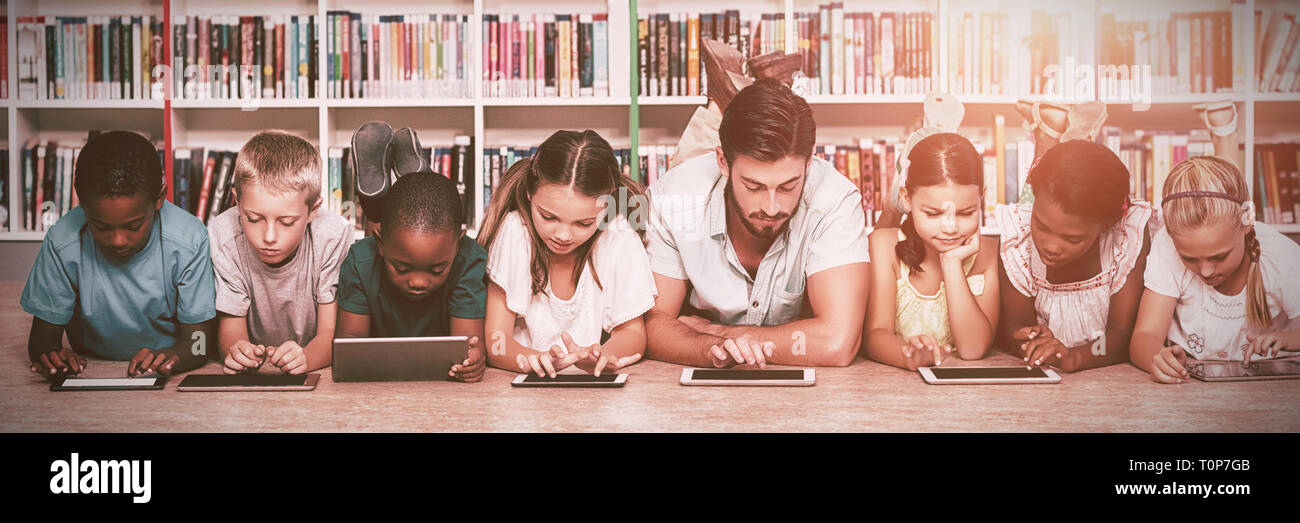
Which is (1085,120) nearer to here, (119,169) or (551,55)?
(551,55)

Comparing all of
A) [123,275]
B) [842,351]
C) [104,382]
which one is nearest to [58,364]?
[104,382]

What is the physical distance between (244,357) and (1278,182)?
226cm

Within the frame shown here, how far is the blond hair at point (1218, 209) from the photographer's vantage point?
74.5 inches

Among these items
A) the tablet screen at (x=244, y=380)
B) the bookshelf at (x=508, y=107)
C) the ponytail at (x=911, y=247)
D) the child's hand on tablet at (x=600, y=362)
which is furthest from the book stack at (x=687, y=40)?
the tablet screen at (x=244, y=380)

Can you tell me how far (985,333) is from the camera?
Result: 1.96 meters

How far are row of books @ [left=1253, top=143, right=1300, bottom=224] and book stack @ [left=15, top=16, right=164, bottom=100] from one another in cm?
248

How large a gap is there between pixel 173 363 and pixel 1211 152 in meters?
2.28

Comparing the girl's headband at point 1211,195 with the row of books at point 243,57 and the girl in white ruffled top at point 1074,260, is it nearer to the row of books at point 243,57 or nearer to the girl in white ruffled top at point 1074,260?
the girl in white ruffled top at point 1074,260

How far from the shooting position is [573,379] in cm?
190

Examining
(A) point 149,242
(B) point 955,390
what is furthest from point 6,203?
(B) point 955,390

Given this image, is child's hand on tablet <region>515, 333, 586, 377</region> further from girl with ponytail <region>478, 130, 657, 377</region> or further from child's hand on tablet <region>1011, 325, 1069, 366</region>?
child's hand on tablet <region>1011, 325, 1069, 366</region>

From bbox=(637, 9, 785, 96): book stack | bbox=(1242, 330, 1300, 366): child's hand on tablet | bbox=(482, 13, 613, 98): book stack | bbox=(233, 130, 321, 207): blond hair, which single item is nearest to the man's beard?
bbox=(637, 9, 785, 96): book stack

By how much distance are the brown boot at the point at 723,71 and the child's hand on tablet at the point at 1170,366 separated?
3.40 feet
